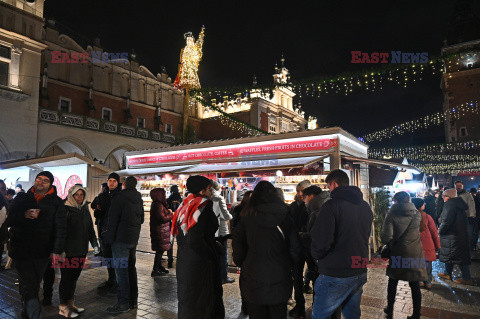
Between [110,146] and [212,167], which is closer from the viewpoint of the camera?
[212,167]

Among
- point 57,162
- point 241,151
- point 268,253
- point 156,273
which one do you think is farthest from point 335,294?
point 57,162

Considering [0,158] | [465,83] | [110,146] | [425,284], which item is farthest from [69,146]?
[465,83]

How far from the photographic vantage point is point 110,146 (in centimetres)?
2100

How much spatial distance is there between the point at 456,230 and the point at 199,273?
5.16 metres

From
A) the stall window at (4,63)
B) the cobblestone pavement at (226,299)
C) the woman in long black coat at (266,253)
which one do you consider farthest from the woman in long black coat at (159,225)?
the stall window at (4,63)

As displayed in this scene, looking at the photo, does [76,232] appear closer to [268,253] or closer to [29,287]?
[29,287]

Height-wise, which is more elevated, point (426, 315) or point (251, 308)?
point (251, 308)

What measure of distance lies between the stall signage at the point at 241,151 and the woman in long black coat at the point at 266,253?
5367 mm

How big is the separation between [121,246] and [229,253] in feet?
9.47

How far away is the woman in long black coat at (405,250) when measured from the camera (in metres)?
3.58

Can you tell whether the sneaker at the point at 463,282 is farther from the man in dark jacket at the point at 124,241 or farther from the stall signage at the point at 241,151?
the man in dark jacket at the point at 124,241

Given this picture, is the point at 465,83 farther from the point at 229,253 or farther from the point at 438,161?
the point at 229,253

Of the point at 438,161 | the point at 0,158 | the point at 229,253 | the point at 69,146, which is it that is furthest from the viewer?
the point at 438,161

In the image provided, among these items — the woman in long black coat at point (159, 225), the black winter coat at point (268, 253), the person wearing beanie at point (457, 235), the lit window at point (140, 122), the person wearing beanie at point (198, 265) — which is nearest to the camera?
the black winter coat at point (268, 253)
